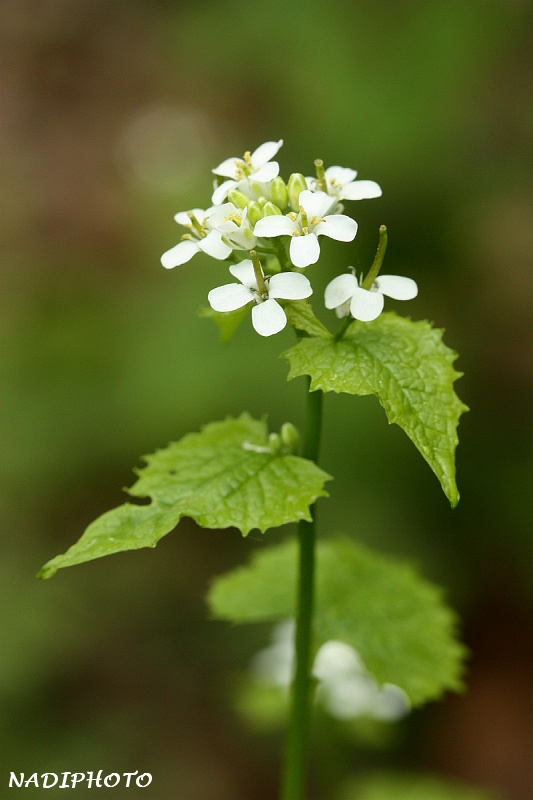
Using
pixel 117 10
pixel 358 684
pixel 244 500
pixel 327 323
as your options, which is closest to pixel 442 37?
pixel 327 323

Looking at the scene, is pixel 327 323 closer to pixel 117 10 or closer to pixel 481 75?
pixel 481 75

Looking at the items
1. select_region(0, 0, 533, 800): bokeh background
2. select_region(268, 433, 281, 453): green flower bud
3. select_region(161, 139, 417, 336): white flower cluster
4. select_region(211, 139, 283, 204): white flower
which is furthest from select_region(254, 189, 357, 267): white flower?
select_region(0, 0, 533, 800): bokeh background

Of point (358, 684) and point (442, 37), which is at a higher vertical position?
point (442, 37)

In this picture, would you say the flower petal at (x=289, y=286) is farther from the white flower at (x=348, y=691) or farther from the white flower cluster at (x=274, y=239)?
the white flower at (x=348, y=691)

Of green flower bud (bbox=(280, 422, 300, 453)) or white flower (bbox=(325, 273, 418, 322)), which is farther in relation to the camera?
green flower bud (bbox=(280, 422, 300, 453))

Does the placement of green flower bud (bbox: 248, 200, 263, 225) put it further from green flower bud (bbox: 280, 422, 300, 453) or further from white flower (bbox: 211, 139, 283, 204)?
green flower bud (bbox: 280, 422, 300, 453)
